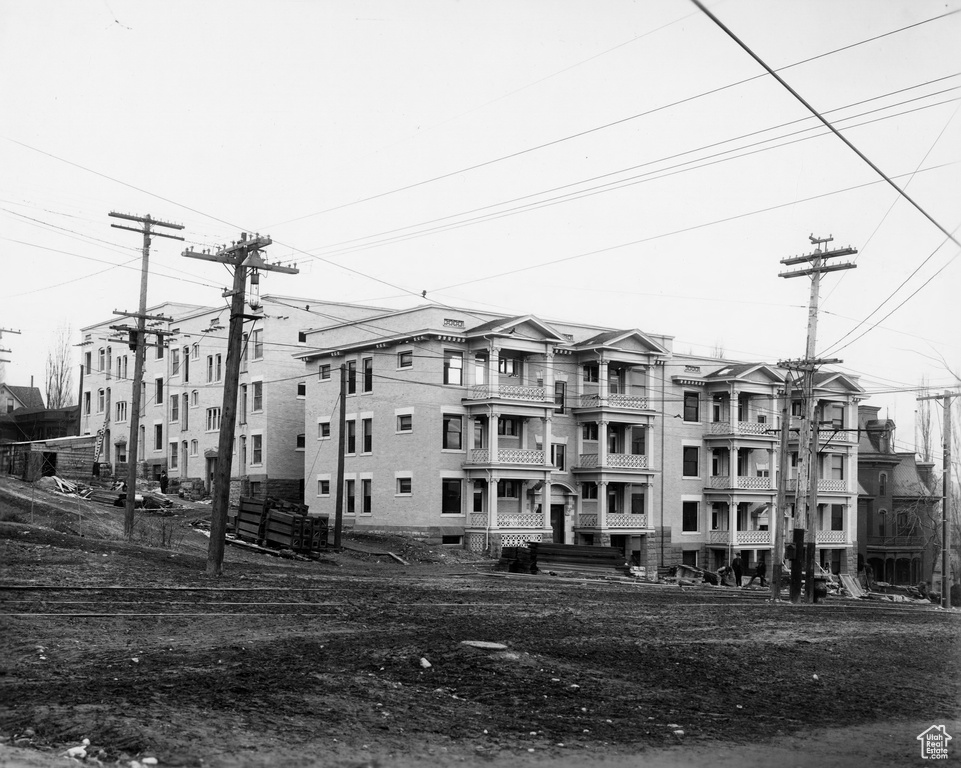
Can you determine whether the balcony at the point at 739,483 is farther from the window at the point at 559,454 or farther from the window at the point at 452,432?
the window at the point at 452,432

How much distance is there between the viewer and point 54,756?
8.11 m

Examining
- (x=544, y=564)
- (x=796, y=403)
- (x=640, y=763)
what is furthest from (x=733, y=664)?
(x=796, y=403)

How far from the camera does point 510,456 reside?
50.6 m

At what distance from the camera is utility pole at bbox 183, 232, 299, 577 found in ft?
84.1

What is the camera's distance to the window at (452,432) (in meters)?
50.6

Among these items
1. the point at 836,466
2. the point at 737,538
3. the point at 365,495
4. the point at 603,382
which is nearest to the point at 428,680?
the point at 365,495

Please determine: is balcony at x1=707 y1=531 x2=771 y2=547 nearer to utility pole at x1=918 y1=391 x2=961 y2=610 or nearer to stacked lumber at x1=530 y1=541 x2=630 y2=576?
utility pole at x1=918 y1=391 x2=961 y2=610

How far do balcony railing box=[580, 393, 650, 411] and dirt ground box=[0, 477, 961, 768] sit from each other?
32152mm

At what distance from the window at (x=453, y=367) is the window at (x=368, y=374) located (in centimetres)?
457

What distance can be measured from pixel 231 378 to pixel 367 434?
1051 inches

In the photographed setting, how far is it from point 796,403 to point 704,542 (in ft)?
46.9

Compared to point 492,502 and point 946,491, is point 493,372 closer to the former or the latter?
point 492,502

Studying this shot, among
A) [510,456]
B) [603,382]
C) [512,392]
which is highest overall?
[603,382]

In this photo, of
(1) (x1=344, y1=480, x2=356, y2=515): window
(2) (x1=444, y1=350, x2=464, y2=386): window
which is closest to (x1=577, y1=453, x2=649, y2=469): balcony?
(2) (x1=444, y1=350, x2=464, y2=386): window
